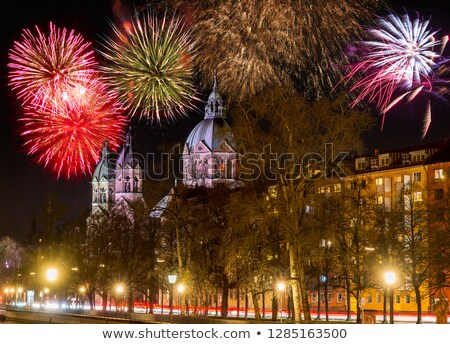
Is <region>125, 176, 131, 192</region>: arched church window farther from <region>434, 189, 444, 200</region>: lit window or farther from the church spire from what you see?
<region>434, 189, 444, 200</region>: lit window

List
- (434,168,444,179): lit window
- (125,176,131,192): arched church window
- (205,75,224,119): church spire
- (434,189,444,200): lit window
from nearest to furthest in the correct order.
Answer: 1. (434,189,444,200): lit window
2. (434,168,444,179): lit window
3. (205,75,224,119): church spire
4. (125,176,131,192): arched church window

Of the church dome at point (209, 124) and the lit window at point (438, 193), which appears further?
the church dome at point (209, 124)

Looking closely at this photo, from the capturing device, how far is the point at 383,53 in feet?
139

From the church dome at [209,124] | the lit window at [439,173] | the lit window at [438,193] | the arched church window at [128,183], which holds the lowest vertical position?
the lit window at [438,193]

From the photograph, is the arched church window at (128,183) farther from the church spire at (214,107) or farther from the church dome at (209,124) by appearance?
the church spire at (214,107)

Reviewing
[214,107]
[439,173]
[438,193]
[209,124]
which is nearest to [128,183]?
[209,124]

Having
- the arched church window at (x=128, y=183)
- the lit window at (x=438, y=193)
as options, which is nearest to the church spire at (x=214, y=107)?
the arched church window at (x=128, y=183)

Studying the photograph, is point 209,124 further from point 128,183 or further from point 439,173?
point 439,173

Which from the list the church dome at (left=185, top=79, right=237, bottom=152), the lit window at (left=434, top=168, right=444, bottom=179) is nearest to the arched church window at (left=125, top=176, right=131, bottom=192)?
the church dome at (left=185, top=79, right=237, bottom=152)

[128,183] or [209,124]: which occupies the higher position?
[209,124]

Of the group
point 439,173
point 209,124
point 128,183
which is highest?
point 209,124

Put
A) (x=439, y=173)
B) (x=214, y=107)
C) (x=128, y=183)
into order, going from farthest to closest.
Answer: (x=128, y=183)
(x=214, y=107)
(x=439, y=173)

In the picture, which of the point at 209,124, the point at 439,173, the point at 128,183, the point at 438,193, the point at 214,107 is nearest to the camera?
the point at 438,193
